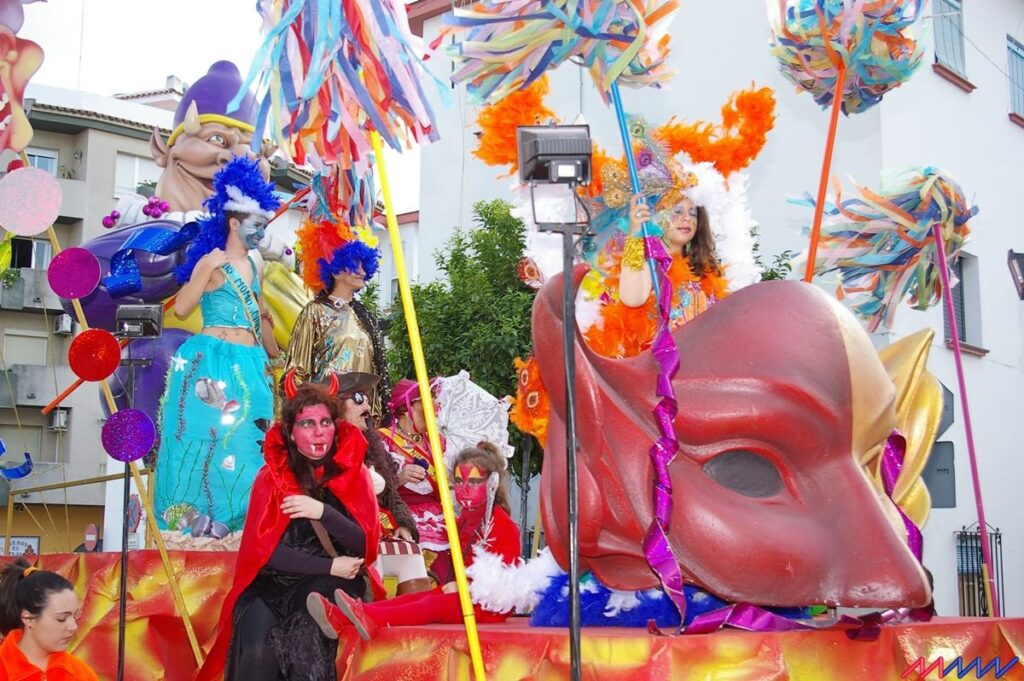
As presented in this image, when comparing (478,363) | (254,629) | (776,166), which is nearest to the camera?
(254,629)

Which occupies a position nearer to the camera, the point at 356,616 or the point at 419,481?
the point at 356,616

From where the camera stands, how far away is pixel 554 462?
13.2 ft

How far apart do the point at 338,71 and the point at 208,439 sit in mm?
2362

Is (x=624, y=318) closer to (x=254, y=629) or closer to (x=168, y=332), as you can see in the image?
(x=254, y=629)

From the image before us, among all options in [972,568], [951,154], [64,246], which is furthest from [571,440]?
[64,246]

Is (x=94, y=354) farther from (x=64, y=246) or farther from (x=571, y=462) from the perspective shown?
(x=64, y=246)

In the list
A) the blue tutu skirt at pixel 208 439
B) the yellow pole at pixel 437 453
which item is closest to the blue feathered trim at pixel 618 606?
the yellow pole at pixel 437 453

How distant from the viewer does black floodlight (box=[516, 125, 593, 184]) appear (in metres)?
3.64

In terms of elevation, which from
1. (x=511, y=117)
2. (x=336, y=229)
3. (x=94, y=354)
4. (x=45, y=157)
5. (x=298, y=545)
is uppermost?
(x=45, y=157)

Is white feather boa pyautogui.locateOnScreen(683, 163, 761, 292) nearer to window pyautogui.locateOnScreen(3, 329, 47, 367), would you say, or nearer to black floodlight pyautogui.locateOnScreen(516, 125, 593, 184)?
black floodlight pyautogui.locateOnScreen(516, 125, 593, 184)

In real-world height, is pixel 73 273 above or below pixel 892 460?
above

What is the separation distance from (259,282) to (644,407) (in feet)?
10.1

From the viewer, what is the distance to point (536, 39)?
4.42 metres

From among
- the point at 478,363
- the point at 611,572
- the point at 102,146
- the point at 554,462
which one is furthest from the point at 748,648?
the point at 102,146
